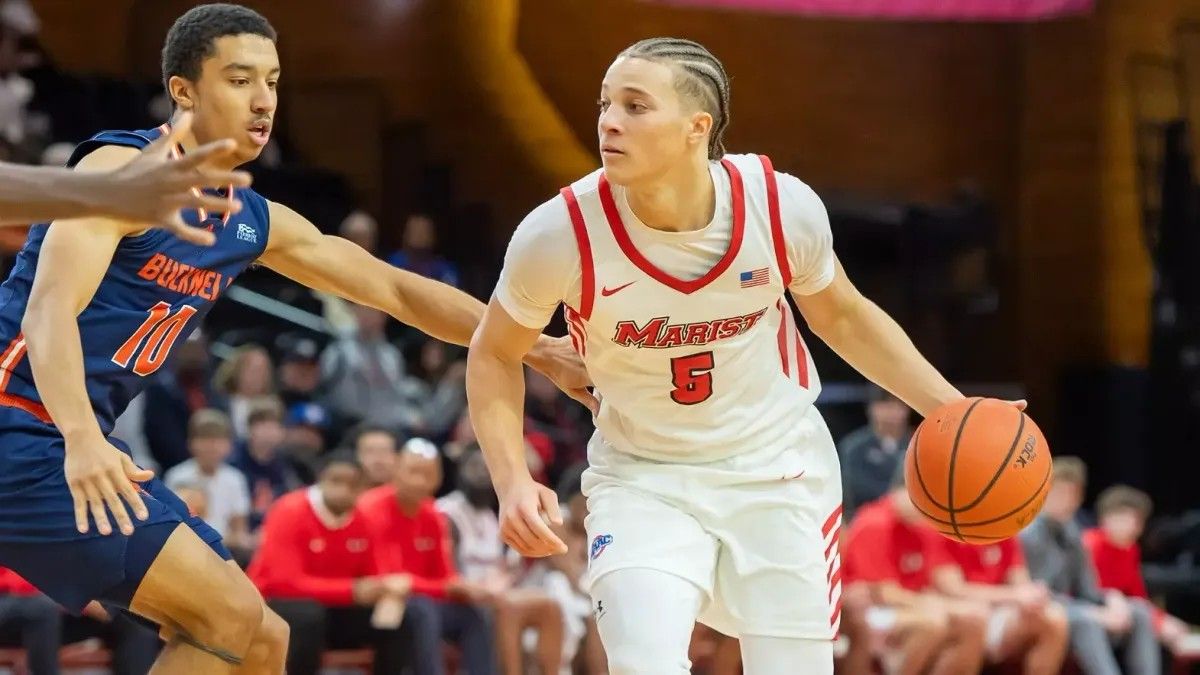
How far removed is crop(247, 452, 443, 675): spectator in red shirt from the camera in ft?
25.6

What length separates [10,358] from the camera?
158 inches

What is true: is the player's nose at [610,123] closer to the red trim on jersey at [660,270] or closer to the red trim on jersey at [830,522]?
the red trim on jersey at [660,270]

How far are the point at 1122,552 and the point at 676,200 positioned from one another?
6.17 m

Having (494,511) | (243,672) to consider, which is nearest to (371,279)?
(243,672)

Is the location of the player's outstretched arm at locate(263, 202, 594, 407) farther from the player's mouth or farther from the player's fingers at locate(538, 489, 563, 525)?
the player's fingers at locate(538, 489, 563, 525)

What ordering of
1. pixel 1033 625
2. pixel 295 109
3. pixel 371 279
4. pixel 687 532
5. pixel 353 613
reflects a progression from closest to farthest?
pixel 687 532 → pixel 371 279 → pixel 353 613 → pixel 1033 625 → pixel 295 109

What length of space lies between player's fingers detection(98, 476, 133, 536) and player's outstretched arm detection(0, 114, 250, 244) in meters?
0.81

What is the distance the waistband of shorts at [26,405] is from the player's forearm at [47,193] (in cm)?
107

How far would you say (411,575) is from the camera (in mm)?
8242

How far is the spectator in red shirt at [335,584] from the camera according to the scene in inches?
307

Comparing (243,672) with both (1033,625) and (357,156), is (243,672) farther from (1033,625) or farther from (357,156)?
(357,156)

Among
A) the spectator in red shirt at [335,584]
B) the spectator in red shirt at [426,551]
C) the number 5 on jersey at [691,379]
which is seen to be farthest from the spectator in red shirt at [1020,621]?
the number 5 on jersey at [691,379]

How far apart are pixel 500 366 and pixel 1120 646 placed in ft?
19.4

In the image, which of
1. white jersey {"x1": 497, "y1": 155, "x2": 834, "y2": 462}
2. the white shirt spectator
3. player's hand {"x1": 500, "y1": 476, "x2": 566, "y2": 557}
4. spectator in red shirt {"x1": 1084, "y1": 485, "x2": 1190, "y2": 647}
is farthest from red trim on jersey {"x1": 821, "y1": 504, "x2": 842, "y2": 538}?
spectator in red shirt {"x1": 1084, "y1": 485, "x2": 1190, "y2": 647}
